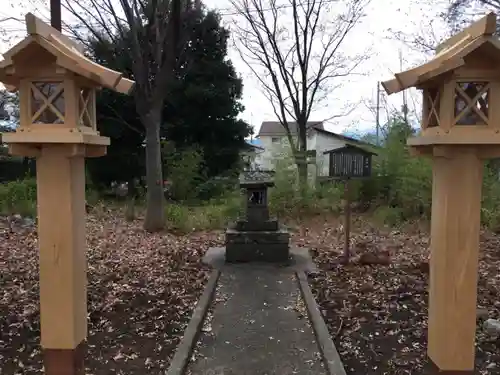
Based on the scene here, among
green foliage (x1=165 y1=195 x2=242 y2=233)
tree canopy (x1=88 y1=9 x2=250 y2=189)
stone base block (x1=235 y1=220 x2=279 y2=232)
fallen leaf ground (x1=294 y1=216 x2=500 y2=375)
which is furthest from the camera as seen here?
tree canopy (x1=88 y1=9 x2=250 y2=189)

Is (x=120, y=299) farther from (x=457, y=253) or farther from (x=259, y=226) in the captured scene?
(x=457, y=253)

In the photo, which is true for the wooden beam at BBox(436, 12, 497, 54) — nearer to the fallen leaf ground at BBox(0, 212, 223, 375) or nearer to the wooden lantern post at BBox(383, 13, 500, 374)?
the wooden lantern post at BBox(383, 13, 500, 374)

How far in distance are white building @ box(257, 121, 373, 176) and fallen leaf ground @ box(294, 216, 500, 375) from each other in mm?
2578

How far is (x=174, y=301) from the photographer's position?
19.2ft

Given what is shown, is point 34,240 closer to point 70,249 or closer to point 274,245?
point 274,245

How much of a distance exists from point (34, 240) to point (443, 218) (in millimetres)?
8264

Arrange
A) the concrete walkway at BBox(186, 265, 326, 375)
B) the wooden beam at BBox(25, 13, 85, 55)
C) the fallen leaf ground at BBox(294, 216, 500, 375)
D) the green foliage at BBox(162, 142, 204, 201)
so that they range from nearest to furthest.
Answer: the wooden beam at BBox(25, 13, 85, 55) < the concrete walkway at BBox(186, 265, 326, 375) < the fallen leaf ground at BBox(294, 216, 500, 375) < the green foliage at BBox(162, 142, 204, 201)

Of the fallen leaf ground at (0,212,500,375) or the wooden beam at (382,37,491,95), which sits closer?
the wooden beam at (382,37,491,95)

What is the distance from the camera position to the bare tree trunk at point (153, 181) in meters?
10.2

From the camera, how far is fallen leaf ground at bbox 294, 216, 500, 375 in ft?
14.4

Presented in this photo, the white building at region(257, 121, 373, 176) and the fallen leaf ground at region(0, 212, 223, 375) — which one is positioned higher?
the white building at region(257, 121, 373, 176)

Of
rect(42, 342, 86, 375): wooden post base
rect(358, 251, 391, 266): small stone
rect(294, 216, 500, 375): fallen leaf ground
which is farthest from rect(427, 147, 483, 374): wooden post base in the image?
rect(358, 251, 391, 266): small stone

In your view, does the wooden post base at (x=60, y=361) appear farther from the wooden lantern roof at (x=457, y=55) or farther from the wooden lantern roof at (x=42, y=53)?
the wooden lantern roof at (x=457, y=55)

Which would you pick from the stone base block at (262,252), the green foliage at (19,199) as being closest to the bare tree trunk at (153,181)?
the stone base block at (262,252)
